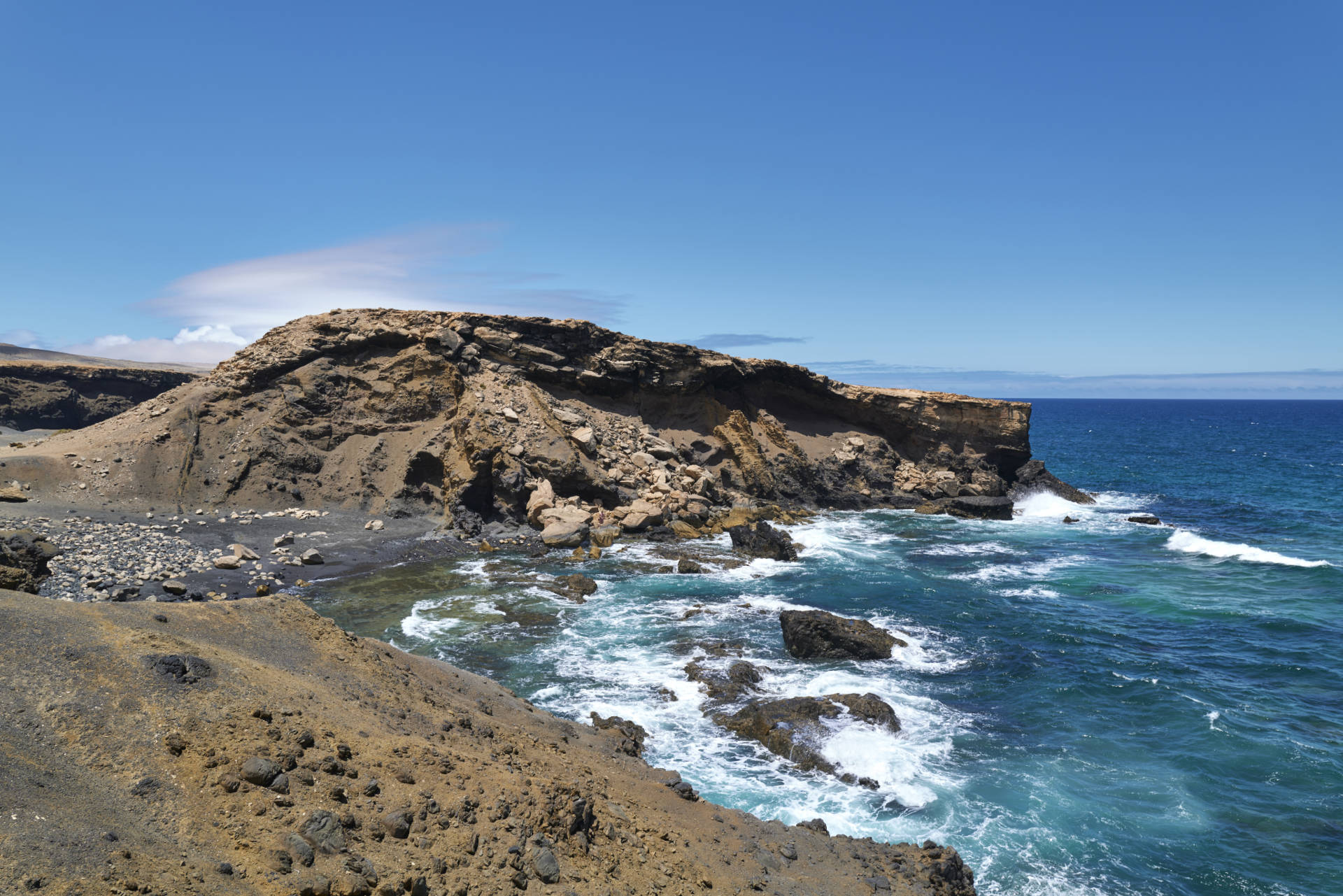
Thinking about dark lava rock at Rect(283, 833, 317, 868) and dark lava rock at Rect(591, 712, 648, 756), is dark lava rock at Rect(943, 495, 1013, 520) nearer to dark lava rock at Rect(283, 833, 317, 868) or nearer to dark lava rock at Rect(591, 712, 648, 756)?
dark lava rock at Rect(591, 712, 648, 756)

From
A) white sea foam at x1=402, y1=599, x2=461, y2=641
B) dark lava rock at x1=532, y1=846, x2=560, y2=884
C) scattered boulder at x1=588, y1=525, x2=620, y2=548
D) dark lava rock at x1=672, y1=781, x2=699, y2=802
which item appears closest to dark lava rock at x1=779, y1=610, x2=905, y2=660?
dark lava rock at x1=672, y1=781, x2=699, y2=802

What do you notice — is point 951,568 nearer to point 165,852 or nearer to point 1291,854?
point 1291,854

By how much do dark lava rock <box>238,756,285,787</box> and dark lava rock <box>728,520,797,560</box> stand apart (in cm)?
2190

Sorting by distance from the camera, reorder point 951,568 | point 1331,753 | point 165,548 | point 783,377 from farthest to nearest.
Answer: point 783,377 → point 951,568 → point 165,548 → point 1331,753

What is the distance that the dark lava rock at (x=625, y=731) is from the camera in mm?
11602

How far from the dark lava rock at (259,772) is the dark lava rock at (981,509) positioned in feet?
119

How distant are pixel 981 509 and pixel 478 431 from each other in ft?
81.9

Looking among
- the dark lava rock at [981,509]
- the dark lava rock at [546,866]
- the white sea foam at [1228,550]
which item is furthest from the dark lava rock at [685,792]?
the dark lava rock at [981,509]

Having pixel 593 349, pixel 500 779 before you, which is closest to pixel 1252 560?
pixel 593 349

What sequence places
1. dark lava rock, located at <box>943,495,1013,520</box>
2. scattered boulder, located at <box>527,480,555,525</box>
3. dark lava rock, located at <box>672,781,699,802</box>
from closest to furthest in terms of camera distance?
dark lava rock, located at <box>672,781,699,802</box> → scattered boulder, located at <box>527,480,555,525</box> → dark lava rock, located at <box>943,495,1013,520</box>

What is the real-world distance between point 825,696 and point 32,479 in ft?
94.2

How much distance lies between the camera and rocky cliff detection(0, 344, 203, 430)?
50844 millimetres

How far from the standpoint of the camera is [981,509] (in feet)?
125

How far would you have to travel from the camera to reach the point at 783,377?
136 feet
